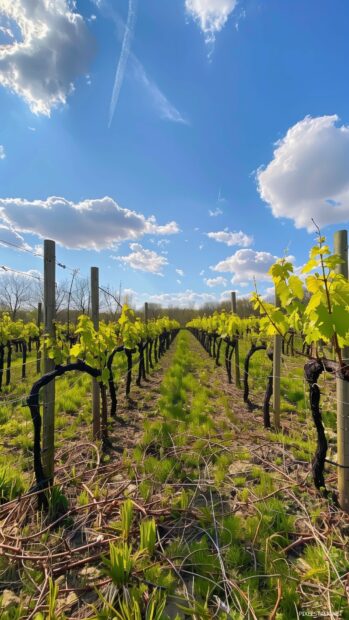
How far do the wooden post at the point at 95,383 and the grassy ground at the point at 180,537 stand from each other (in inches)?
17.3

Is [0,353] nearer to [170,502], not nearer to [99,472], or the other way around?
[99,472]

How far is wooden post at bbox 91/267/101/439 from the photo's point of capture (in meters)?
4.74

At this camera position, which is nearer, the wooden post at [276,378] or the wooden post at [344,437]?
the wooden post at [344,437]

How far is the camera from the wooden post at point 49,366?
3189 millimetres

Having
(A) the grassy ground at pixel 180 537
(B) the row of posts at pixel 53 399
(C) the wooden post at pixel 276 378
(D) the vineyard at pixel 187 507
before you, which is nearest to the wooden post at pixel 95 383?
(D) the vineyard at pixel 187 507

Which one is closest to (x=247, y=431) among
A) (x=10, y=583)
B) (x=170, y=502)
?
(x=170, y=502)

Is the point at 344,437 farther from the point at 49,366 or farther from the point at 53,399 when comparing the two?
the point at 49,366

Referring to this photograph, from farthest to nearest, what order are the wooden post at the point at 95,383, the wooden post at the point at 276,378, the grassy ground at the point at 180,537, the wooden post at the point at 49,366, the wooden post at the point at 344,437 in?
the wooden post at the point at 276,378 → the wooden post at the point at 95,383 → the wooden post at the point at 49,366 → the wooden post at the point at 344,437 → the grassy ground at the point at 180,537

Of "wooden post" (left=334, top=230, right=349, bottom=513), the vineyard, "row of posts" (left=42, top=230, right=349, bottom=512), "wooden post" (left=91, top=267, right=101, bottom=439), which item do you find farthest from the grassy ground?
"wooden post" (left=91, top=267, right=101, bottom=439)

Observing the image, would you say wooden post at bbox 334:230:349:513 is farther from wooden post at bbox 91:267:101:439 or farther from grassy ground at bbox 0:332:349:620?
wooden post at bbox 91:267:101:439

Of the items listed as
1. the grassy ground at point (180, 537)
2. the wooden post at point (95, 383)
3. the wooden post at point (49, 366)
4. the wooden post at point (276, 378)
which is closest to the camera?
the grassy ground at point (180, 537)

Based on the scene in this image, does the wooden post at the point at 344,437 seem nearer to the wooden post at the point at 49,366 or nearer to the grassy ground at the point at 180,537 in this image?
the grassy ground at the point at 180,537

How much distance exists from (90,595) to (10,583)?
653mm

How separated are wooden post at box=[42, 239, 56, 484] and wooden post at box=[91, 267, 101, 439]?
146 cm
